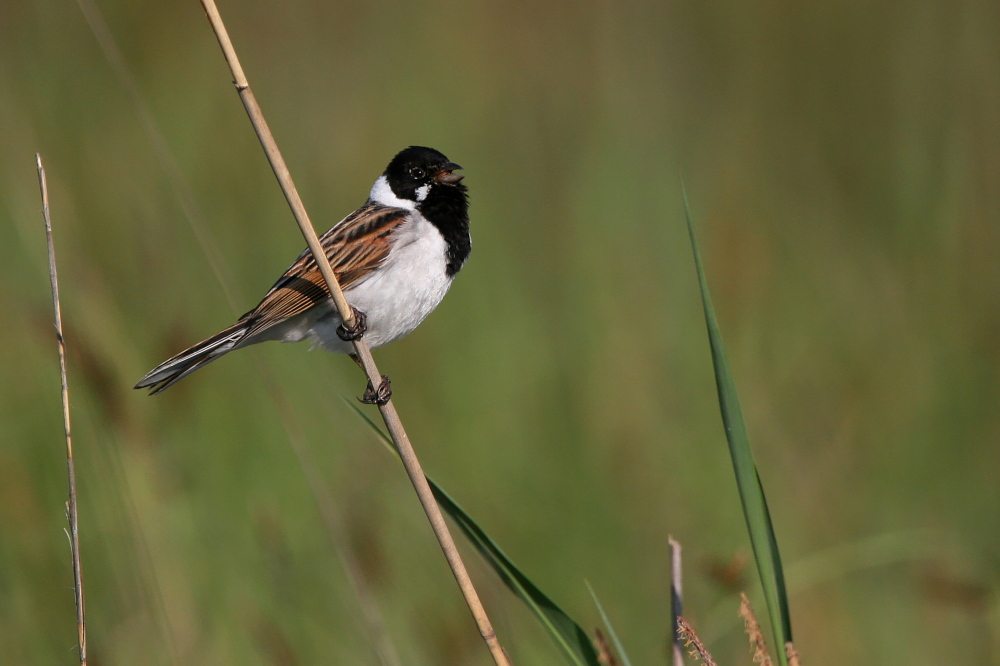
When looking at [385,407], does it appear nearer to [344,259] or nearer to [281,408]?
[281,408]

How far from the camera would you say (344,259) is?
128 inches

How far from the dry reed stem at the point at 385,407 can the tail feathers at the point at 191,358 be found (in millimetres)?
890

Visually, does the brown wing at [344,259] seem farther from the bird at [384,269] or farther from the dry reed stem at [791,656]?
the dry reed stem at [791,656]

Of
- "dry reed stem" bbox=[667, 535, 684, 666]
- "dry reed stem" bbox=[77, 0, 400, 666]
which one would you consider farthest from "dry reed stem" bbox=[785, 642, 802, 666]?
"dry reed stem" bbox=[77, 0, 400, 666]

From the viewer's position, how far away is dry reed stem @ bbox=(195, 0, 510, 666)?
5.54ft

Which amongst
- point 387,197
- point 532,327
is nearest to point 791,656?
point 387,197

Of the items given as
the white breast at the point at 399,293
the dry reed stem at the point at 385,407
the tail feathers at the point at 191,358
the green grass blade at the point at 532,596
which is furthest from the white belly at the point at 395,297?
the green grass blade at the point at 532,596

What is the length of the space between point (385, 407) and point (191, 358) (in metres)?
1.00

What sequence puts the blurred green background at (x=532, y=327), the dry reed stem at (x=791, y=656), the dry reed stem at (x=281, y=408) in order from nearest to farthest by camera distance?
1. the dry reed stem at (x=791, y=656)
2. the dry reed stem at (x=281, y=408)
3. the blurred green background at (x=532, y=327)

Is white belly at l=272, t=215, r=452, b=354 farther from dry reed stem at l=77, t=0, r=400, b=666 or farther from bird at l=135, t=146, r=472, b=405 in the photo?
dry reed stem at l=77, t=0, r=400, b=666

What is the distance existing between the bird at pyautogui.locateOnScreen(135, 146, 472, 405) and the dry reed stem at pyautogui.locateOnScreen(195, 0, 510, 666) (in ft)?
3.07

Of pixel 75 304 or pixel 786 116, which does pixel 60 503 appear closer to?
pixel 75 304

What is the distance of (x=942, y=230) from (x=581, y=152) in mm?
1961

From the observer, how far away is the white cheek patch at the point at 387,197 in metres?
3.37
